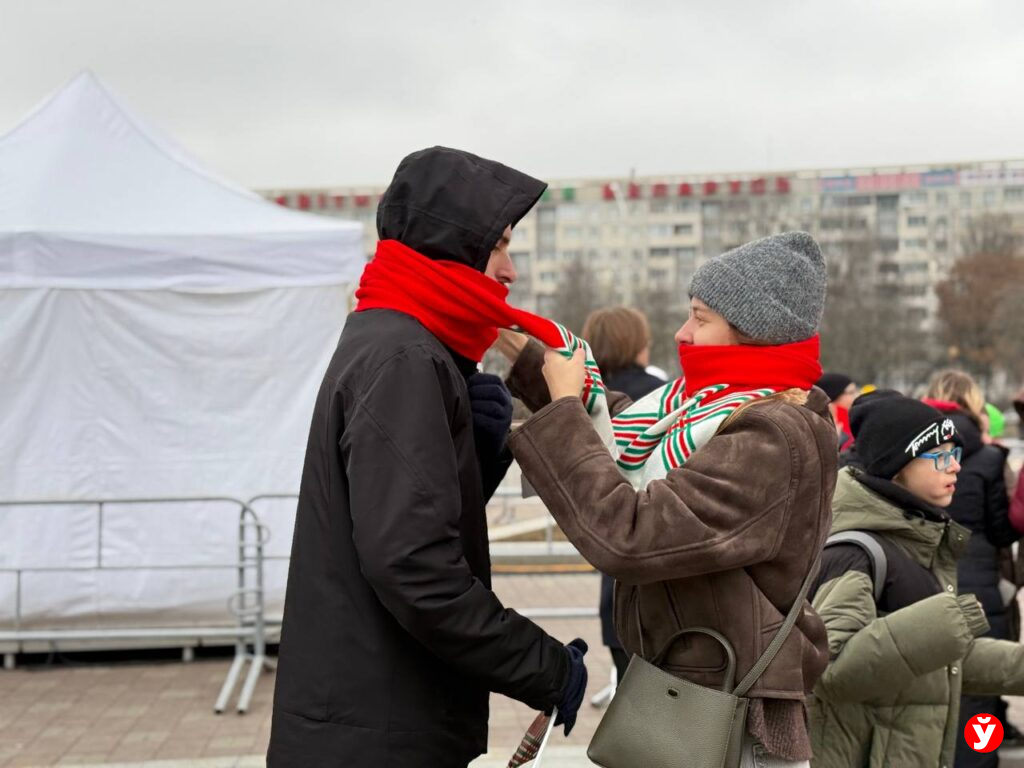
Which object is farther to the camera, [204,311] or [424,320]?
[204,311]

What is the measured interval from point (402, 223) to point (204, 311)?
5.31 meters

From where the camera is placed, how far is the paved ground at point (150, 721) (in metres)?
5.59

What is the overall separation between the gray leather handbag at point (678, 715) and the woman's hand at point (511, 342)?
61cm

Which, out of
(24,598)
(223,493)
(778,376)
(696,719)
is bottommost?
(24,598)

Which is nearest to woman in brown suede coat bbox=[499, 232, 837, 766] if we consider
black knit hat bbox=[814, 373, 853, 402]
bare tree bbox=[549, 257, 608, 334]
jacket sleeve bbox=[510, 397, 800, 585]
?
jacket sleeve bbox=[510, 397, 800, 585]

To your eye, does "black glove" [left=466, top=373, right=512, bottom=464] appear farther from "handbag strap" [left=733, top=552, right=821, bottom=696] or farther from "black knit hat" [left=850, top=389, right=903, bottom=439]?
"black knit hat" [left=850, top=389, right=903, bottom=439]

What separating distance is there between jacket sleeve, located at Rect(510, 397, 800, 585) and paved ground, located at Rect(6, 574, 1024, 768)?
3.35 m

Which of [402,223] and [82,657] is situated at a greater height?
[402,223]

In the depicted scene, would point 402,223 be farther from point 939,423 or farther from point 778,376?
point 939,423

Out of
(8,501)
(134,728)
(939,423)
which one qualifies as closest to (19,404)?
(8,501)

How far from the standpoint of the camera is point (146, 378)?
24.2 feet

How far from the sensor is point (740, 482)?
2.23m

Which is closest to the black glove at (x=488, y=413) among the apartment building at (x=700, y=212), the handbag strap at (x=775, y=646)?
the handbag strap at (x=775, y=646)

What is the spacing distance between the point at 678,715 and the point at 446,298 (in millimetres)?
909
